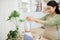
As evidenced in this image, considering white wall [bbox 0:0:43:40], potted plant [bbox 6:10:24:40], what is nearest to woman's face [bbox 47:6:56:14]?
potted plant [bbox 6:10:24:40]

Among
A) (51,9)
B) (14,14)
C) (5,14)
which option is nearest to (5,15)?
(5,14)

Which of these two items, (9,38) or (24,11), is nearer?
(24,11)

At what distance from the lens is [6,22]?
2.88 m

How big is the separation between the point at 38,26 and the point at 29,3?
1.44ft

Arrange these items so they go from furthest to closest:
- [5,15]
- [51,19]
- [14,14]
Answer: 1. [5,15]
2. [14,14]
3. [51,19]

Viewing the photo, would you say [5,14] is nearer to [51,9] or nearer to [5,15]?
[5,15]

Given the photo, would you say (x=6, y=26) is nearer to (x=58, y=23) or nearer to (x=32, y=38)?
(x=32, y=38)

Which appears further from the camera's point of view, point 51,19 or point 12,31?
point 12,31

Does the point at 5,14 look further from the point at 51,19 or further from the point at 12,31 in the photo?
the point at 51,19

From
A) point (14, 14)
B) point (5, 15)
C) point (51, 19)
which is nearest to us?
point (51, 19)

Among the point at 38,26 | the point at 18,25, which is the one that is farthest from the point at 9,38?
the point at 38,26

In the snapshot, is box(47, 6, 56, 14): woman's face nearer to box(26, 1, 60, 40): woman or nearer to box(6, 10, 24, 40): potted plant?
box(26, 1, 60, 40): woman

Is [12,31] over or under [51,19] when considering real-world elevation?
under

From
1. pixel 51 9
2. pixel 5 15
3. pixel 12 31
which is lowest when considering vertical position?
pixel 12 31
